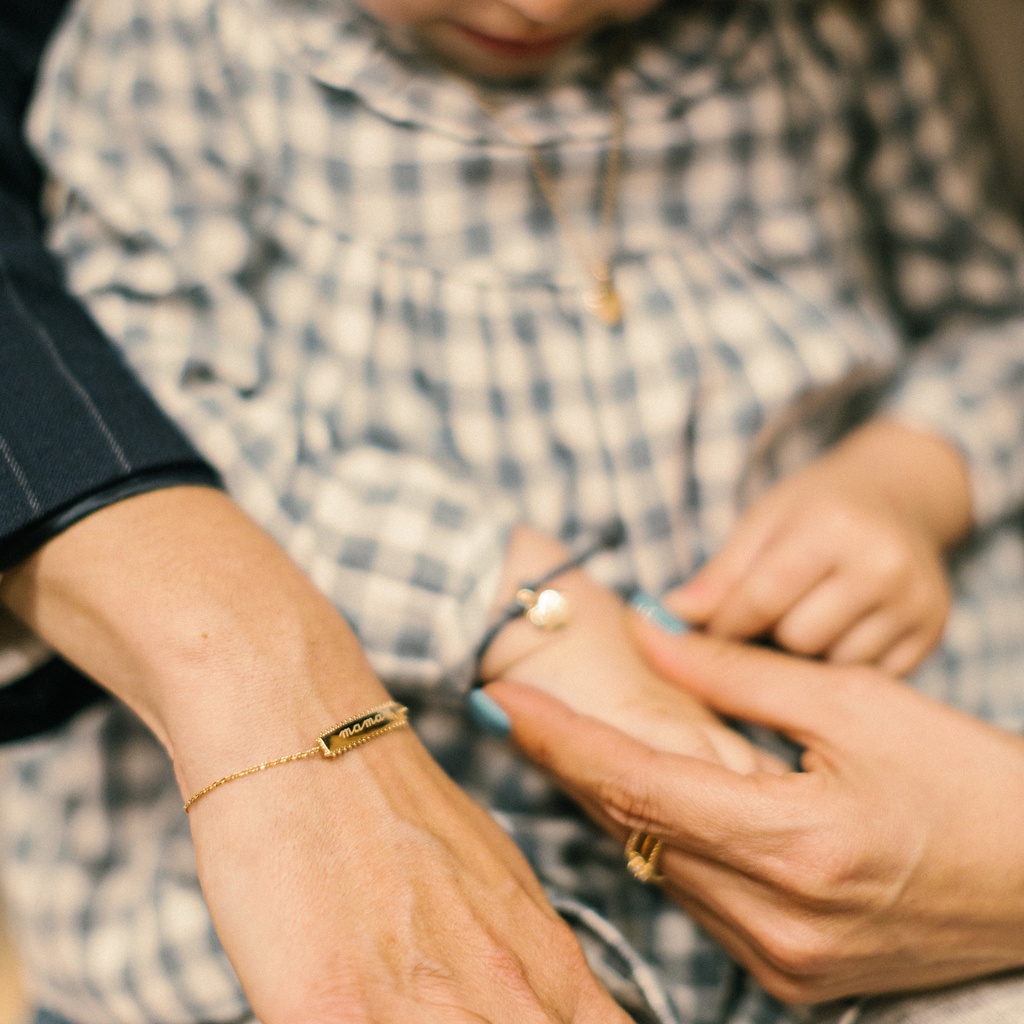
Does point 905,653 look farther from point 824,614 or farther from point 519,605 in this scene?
point 519,605

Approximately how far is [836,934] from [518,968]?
211 millimetres

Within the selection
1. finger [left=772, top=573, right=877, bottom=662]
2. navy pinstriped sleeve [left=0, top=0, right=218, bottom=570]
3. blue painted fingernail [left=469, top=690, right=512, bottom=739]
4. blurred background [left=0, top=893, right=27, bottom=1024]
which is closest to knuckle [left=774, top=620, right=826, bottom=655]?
finger [left=772, top=573, right=877, bottom=662]

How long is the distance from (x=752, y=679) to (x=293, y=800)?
33cm

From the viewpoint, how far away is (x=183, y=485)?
0.57 m

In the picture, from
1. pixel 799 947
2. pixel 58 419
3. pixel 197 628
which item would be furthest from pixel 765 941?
pixel 58 419


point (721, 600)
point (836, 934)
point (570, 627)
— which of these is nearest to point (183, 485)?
point (570, 627)

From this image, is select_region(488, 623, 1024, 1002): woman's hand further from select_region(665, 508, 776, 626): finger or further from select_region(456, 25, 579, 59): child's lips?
select_region(456, 25, 579, 59): child's lips

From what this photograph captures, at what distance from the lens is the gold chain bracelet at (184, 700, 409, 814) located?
0.48 metres

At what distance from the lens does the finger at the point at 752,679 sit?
601 millimetres

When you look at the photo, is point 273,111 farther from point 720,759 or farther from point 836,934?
point 836,934

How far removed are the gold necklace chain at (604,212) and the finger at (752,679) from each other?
263mm

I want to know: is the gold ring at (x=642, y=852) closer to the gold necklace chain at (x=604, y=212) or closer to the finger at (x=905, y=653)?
the finger at (x=905, y=653)

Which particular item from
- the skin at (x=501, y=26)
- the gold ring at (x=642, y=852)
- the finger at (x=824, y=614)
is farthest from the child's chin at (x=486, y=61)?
the gold ring at (x=642, y=852)

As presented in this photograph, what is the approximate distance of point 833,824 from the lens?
1.71ft
